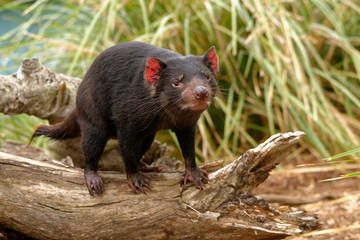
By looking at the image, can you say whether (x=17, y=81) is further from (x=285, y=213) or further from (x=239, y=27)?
(x=239, y=27)

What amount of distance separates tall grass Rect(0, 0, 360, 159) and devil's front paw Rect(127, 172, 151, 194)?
1888 millimetres

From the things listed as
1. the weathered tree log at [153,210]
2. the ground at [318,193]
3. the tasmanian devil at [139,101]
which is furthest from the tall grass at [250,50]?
the weathered tree log at [153,210]

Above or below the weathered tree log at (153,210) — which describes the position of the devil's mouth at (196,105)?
above

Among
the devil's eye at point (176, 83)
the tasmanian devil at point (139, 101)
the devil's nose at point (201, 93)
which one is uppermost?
the devil's nose at point (201, 93)

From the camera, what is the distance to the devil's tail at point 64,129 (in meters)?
3.32

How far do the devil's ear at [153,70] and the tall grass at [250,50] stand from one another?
1922 mm

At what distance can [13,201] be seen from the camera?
2684 millimetres

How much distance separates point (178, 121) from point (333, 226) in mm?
1891

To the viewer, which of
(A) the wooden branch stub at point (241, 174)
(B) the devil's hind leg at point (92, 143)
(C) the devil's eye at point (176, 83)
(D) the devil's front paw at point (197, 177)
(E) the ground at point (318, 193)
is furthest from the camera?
(E) the ground at point (318, 193)

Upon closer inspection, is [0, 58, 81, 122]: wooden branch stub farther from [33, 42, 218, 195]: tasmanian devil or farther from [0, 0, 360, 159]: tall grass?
[0, 0, 360, 159]: tall grass

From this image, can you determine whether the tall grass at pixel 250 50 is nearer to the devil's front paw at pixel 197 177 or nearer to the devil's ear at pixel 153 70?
the devil's front paw at pixel 197 177

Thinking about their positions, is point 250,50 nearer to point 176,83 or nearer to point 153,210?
point 176,83

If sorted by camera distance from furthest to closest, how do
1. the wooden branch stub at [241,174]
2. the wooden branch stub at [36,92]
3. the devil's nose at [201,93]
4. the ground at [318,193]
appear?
1. the ground at [318,193]
2. the wooden branch stub at [36,92]
3. the wooden branch stub at [241,174]
4. the devil's nose at [201,93]

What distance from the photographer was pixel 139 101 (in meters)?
2.70
